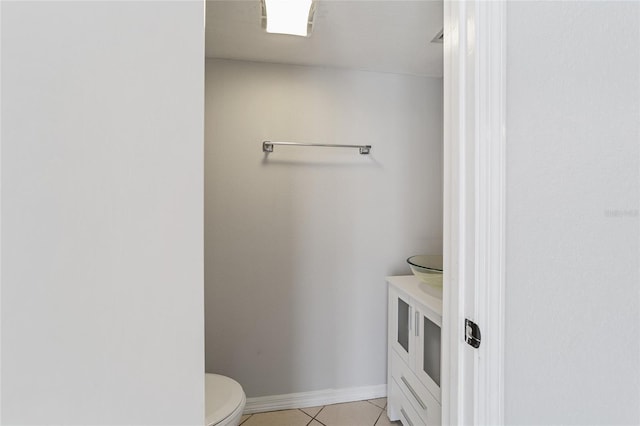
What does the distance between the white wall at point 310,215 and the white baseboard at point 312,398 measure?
0.04 metres

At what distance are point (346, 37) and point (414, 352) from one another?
156cm

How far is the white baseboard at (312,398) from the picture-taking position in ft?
5.89

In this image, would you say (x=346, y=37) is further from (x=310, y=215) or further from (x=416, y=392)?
(x=416, y=392)

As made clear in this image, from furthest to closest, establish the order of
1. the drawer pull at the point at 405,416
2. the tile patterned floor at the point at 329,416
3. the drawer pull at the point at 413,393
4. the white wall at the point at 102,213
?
the tile patterned floor at the point at 329,416 → the drawer pull at the point at 405,416 → the drawer pull at the point at 413,393 → the white wall at the point at 102,213

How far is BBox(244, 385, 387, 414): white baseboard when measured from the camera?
5.89 ft

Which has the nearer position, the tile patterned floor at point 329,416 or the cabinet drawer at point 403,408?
the cabinet drawer at point 403,408

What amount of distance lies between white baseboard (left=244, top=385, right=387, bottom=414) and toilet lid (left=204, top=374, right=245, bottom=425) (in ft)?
1.97

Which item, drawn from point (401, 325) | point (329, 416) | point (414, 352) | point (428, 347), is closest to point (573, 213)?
point (428, 347)

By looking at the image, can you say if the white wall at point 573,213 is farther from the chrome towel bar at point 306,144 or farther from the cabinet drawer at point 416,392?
the chrome towel bar at point 306,144

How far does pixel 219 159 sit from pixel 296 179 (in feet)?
1.47

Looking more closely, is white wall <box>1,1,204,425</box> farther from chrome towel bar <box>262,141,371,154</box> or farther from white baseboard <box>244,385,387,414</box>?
white baseboard <box>244,385,387,414</box>

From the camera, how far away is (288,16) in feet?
3.97

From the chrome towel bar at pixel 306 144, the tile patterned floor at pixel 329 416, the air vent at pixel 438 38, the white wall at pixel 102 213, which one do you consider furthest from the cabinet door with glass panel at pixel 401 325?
the air vent at pixel 438 38

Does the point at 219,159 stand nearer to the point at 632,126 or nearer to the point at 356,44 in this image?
the point at 356,44
